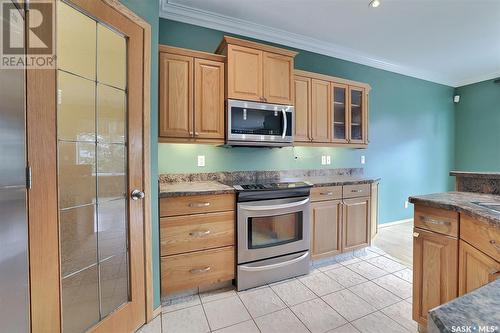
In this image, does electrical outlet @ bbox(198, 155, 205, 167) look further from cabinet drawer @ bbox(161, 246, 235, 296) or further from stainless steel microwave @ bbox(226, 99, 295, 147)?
cabinet drawer @ bbox(161, 246, 235, 296)

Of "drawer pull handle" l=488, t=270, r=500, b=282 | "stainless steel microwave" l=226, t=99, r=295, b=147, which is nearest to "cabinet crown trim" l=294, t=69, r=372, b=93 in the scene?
"stainless steel microwave" l=226, t=99, r=295, b=147

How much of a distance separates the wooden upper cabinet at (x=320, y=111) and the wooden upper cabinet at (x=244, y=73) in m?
0.79

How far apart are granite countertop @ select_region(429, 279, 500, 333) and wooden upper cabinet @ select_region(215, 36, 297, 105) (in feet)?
6.92

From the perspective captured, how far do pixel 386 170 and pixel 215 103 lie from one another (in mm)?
3139

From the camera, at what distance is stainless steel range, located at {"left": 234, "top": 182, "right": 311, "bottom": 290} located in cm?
203

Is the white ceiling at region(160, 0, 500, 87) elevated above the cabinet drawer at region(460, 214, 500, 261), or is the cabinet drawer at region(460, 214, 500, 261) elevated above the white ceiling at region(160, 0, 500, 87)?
the white ceiling at region(160, 0, 500, 87)

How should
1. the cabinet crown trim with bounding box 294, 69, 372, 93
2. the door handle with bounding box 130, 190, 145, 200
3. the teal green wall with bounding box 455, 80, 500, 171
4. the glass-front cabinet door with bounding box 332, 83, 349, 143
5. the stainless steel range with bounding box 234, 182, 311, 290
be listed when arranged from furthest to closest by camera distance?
the teal green wall with bounding box 455, 80, 500, 171, the glass-front cabinet door with bounding box 332, 83, 349, 143, the cabinet crown trim with bounding box 294, 69, 372, 93, the stainless steel range with bounding box 234, 182, 311, 290, the door handle with bounding box 130, 190, 145, 200

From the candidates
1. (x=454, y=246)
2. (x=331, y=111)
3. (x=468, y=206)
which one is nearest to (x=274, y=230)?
(x=454, y=246)

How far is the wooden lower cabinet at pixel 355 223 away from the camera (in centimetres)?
256

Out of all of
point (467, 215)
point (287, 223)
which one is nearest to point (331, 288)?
point (287, 223)

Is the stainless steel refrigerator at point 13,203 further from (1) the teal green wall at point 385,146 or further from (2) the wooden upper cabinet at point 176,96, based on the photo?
(1) the teal green wall at point 385,146

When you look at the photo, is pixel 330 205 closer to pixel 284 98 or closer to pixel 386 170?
pixel 284 98

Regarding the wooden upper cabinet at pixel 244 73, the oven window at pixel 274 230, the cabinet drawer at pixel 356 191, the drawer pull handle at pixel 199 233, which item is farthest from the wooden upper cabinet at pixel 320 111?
the drawer pull handle at pixel 199 233

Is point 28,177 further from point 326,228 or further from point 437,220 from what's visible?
point 326,228
